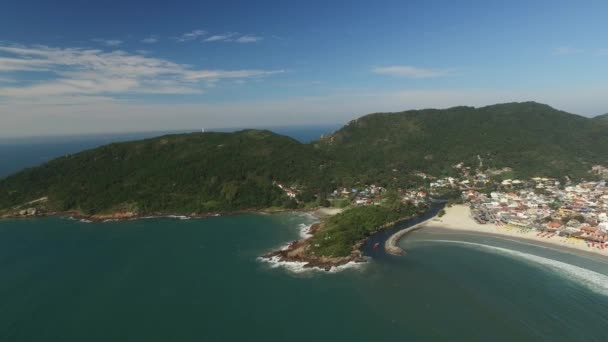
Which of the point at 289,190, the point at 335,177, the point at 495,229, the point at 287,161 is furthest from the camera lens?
the point at 287,161

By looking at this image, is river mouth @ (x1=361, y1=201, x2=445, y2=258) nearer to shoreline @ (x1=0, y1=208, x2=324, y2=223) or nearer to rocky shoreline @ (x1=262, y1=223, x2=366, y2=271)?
rocky shoreline @ (x1=262, y1=223, x2=366, y2=271)

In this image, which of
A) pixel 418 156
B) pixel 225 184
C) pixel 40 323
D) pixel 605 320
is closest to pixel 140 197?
pixel 225 184

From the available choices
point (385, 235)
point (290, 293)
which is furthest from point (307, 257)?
point (385, 235)

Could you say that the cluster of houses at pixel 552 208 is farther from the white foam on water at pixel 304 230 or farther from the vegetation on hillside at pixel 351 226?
the white foam on water at pixel 304 230

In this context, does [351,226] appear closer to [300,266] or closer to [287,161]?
[300,266]

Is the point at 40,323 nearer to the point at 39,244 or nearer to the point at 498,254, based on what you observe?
the point at 39,244

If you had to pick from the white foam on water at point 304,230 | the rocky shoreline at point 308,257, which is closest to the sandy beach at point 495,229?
the rocky shoreline at point 308,257
